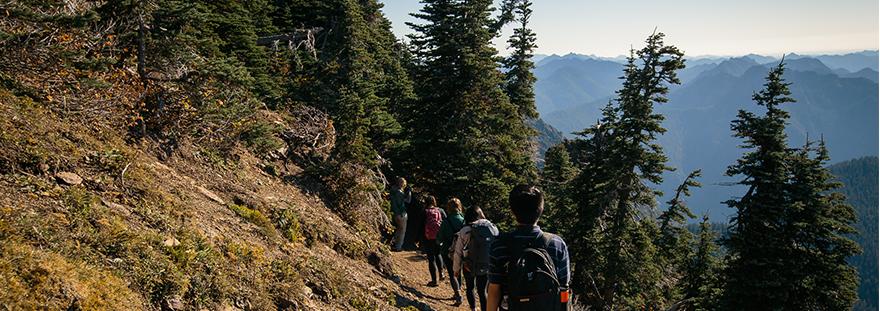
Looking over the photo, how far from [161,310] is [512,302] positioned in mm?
3464

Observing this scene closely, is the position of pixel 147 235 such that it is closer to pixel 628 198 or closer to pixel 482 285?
pixel 482 285

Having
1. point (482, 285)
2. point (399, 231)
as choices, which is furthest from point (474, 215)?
point (399, 231)

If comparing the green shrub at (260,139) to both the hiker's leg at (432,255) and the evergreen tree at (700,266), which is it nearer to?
the hiker's leg at (432,255)

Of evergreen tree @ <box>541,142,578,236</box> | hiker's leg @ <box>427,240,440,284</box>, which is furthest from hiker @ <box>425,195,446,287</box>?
evergreen tree @ <box>541,142,578,236</box>

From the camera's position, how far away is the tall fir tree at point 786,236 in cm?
1524

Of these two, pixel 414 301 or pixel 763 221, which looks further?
pixel 763 221

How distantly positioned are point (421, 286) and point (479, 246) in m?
4.28

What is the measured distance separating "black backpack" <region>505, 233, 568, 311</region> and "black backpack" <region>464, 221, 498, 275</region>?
2.79 meters

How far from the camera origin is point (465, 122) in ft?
58.8

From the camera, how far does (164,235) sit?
217 inches

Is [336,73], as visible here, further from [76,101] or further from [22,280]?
[22,280]

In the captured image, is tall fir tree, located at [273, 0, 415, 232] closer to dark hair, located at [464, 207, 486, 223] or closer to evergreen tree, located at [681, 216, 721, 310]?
dark hair, located at [464, 207, 486, 223]

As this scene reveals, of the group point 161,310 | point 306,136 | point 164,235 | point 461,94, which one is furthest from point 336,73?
point 161,310

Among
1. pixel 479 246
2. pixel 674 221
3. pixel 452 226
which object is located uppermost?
pixel 479 246
